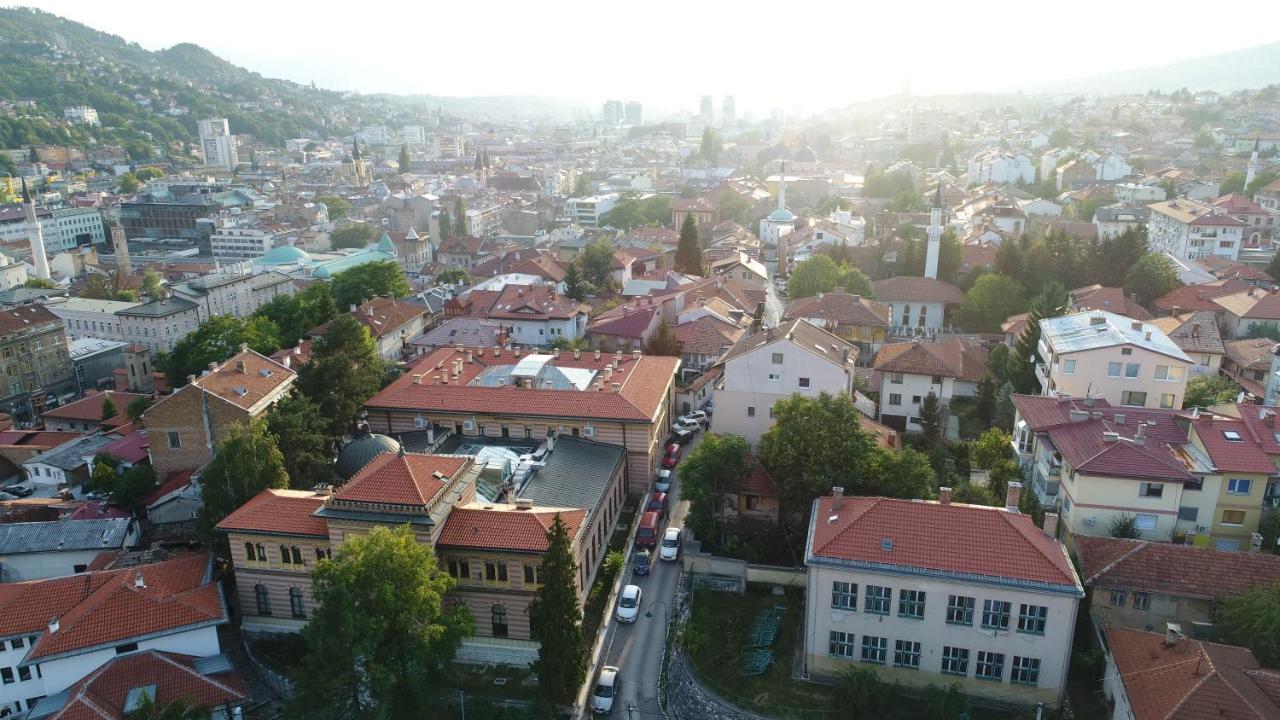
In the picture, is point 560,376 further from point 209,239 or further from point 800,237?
point 209,239

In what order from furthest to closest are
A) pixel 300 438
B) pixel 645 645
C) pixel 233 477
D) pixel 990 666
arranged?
1. pixel 300 438
2. pixel 233 477
3. pixel 645 645
4. pixel 990 666

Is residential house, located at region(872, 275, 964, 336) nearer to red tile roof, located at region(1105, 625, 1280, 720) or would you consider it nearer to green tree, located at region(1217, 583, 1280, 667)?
green tree, located at region(1217, 583, 1280, 667)

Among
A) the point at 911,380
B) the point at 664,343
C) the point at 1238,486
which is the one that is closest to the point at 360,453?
the point at 664,343

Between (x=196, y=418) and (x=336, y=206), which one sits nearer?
(x=196, y=418)

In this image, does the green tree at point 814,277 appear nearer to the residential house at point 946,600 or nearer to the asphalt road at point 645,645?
the asphalt road at point 645,645

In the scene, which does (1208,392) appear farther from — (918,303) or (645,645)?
(645,645)

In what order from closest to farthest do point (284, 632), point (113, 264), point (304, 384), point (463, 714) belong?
point (463, 714)
point (284, 632)
point (304, 384)
point (113, 264)

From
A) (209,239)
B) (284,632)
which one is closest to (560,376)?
(284,632)

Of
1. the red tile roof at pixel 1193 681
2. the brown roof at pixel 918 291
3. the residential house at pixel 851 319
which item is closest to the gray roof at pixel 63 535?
the red tile roof at pixel 1193 681
